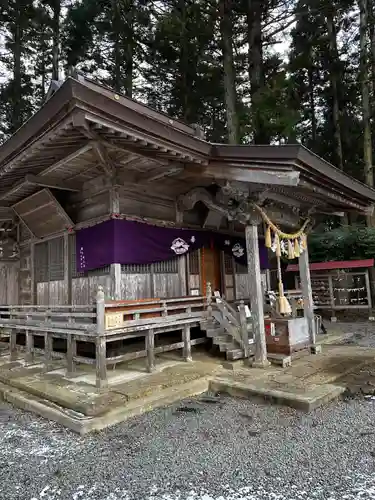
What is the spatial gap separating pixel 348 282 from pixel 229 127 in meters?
7.58

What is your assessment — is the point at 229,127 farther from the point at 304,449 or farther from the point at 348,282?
the point at 304,449

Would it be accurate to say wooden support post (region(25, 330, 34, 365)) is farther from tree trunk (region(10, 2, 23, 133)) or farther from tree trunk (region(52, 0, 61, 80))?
tree trunk (region(52, 0, 61, 80))

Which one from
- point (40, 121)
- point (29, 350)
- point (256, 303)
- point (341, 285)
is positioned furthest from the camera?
point (341, 285)

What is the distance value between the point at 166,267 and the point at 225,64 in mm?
9331

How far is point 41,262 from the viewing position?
9.36 meters

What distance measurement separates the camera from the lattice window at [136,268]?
725 cm

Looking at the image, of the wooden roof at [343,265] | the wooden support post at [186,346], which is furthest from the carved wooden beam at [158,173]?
the wooden roof at [343,265]

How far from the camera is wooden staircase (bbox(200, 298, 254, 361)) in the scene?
6.80 meters

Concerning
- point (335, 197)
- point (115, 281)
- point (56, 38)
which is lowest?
point (115, 281)

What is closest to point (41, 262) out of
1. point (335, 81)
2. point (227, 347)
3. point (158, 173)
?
point (158, 173)

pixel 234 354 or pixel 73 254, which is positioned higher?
pixel 73 254

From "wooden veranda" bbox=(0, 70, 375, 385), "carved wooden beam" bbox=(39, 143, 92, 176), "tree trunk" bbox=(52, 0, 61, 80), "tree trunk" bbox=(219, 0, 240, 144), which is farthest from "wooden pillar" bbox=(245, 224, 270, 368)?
"tree trunk" bbox=(52, 0, 61, 80)

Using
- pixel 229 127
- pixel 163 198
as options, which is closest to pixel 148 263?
pixel 163 198

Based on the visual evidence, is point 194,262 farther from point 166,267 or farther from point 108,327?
point 108,327
